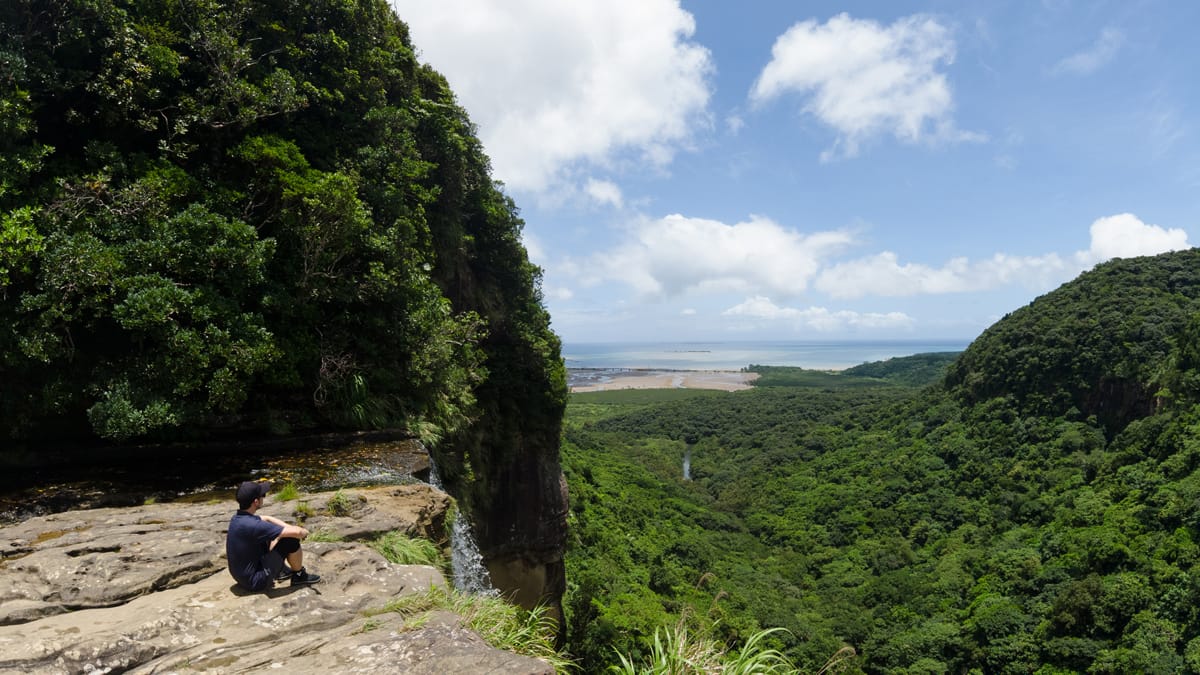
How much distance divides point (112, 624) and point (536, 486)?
597 inches

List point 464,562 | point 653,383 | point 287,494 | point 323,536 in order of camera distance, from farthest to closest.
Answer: point 653,383 < point 464,562 < point 287,494 < point 323,536

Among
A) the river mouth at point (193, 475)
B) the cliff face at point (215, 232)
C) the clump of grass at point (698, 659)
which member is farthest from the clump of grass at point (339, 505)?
the clump of grass at point (698, 659)

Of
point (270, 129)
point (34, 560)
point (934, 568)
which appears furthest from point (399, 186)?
point (934, 568)

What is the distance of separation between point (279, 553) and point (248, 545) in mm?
276

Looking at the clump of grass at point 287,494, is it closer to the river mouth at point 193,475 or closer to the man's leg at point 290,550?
the river mouth at point 193,475

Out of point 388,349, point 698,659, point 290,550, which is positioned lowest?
point 698,659

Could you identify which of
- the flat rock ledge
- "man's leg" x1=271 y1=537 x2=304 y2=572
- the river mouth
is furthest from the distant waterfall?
"man's leg" x1=271 y1=537 x2=304 y2=572

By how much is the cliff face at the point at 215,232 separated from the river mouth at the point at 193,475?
0.53 meters

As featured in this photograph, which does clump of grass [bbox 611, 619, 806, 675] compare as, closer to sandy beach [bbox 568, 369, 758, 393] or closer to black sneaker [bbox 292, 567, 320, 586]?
black sneaker [bbox 292, 567, 320, 586]

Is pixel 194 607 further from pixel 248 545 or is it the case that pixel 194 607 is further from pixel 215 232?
pixel 215 232

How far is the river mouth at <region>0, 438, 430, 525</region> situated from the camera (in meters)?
7.17

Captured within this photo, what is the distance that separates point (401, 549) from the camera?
20.2 ft

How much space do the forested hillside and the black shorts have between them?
11.4 m

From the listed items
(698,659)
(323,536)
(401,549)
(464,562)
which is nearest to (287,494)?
(323,536)
